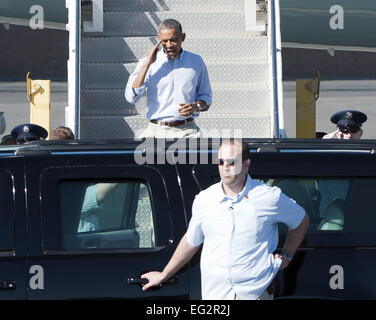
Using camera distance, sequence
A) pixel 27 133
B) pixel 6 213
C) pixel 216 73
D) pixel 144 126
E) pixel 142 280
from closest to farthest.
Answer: pixel 142 280 < pixel 6 213 < pixel 27 133 < pixel 144 126 < pixel 216 73

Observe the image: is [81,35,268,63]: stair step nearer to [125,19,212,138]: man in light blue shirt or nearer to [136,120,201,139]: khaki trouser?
[125,19,212,138]: man in light blue shirt

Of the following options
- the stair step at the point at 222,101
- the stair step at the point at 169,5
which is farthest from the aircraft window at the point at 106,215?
the stair step at the point at 169,5

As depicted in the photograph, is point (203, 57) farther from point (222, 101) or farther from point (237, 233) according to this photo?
point (237, 233)

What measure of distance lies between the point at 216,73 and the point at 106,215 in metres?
5.41

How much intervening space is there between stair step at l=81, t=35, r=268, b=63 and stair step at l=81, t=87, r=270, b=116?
1.63ft

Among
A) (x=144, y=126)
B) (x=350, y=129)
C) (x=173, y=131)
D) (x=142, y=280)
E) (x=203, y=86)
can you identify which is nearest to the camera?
(x=142, y=280)

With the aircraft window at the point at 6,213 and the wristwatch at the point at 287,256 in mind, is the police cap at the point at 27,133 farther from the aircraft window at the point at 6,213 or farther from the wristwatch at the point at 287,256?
the wristwatch at the point at 287,256

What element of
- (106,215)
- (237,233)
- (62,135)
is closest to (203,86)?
(62,135)

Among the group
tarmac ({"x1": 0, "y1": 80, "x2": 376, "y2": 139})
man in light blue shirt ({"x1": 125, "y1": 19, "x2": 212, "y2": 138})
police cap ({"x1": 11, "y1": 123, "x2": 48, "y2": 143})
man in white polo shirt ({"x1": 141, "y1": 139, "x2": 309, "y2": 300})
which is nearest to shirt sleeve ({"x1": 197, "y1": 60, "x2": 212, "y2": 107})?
man in light blue shirt ({"x1": 125, "y1": 19, "x2": 212, "y2": 138})

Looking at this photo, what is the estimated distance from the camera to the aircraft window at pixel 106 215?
17.3 feet

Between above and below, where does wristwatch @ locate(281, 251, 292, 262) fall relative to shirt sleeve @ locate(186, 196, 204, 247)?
below

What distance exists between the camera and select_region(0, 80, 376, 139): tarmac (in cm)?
2471

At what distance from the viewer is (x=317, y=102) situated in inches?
1137
